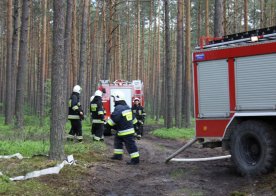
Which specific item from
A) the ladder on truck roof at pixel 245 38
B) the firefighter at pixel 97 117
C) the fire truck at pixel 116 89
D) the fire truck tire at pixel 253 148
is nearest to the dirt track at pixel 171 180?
the fire truck tire at pixel 253 148

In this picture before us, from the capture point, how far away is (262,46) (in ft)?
23.4

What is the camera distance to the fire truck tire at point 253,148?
696cm

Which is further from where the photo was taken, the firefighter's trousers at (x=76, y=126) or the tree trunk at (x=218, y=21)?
the tree trunk at (x=218, y=21)

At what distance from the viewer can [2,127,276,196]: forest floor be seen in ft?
21.5

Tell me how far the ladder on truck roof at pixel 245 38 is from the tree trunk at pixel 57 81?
9.72 ft

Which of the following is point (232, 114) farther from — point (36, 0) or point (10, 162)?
point (36, 0)

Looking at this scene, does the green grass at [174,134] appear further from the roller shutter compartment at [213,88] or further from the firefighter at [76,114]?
the roller shutter compartment at [213,88]

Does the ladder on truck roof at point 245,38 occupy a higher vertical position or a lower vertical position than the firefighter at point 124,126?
higher

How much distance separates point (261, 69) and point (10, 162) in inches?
210

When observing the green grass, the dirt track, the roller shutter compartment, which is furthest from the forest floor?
the green grass

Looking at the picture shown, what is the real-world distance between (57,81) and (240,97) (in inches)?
146

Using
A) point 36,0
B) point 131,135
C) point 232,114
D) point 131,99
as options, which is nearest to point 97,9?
point 36,0

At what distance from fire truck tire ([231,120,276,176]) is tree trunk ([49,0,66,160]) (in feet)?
11.7

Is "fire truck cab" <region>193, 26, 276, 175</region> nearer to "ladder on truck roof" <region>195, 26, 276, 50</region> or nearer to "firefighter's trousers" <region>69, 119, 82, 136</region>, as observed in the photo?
"ladder on truck roof" <region>195, 26, 276, 50</region>
